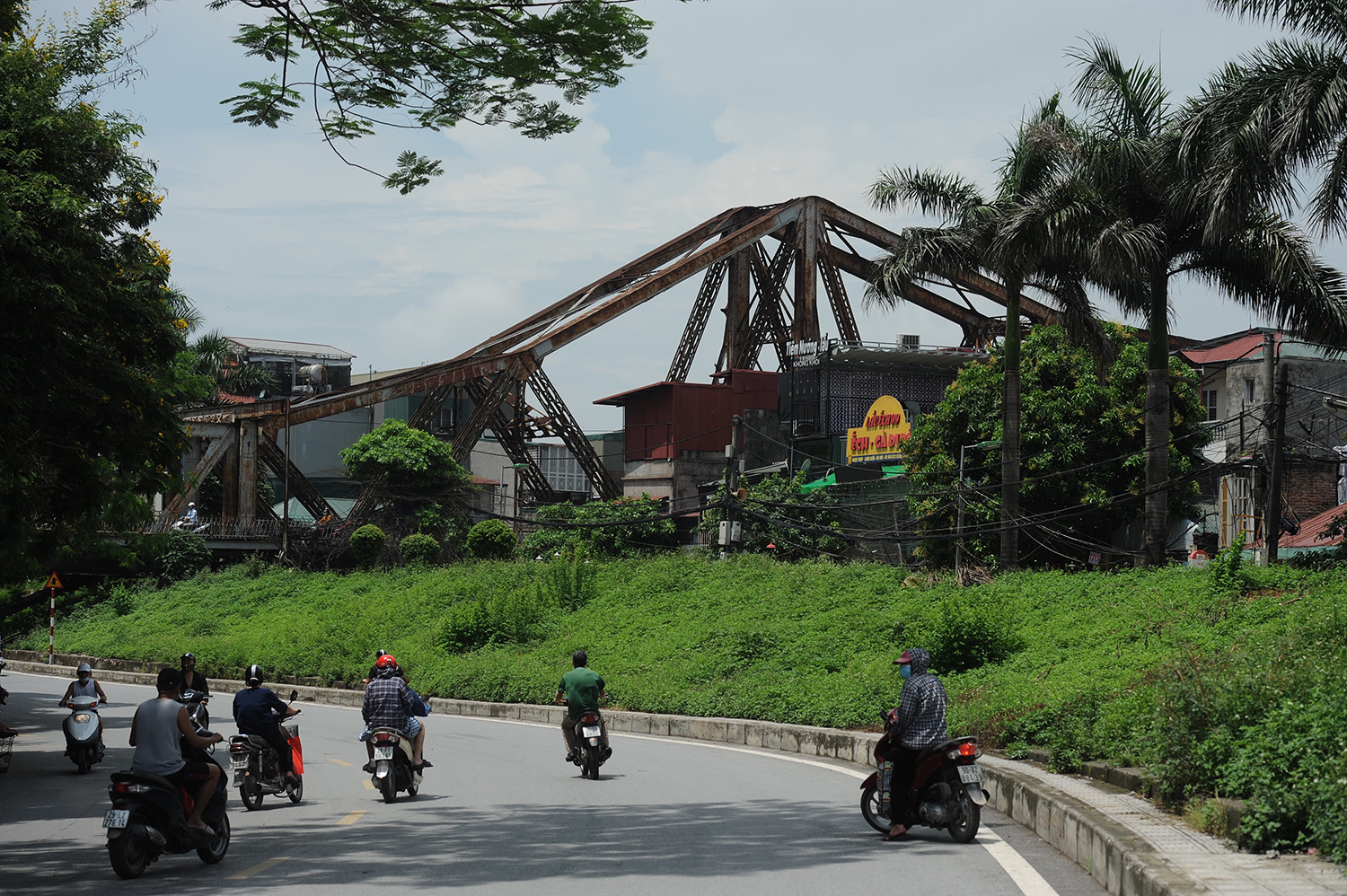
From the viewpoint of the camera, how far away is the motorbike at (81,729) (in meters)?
15.8

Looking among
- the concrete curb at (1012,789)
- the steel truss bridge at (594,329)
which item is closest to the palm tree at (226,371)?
the steel truss bridge at (594,329)

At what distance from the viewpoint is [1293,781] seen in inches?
270

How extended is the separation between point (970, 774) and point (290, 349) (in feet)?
221

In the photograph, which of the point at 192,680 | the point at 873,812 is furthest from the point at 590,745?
the point at 192,680

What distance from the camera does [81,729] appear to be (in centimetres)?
1581

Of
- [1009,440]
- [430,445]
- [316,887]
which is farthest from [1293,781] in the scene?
[430,445]

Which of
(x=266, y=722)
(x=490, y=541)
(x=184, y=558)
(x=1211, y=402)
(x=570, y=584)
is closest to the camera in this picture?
(x=266, y=722)

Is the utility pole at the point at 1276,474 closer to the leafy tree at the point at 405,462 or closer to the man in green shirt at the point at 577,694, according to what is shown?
the man in green shirt at the point at 577,694

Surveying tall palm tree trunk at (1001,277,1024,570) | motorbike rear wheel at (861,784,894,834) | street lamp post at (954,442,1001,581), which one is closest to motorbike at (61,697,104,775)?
motorbike rear wheel at (861,784,894,834)

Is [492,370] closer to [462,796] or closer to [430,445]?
[430,445]

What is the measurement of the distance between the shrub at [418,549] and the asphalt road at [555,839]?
90.2 ft

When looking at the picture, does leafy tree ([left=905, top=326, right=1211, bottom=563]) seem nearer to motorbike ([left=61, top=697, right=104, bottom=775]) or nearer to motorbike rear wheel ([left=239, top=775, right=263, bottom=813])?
motorbike ([left=61, top=697, right=104, bottom=775])

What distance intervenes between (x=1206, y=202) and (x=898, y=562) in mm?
15952

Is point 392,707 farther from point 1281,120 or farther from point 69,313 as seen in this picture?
point 1281,120
